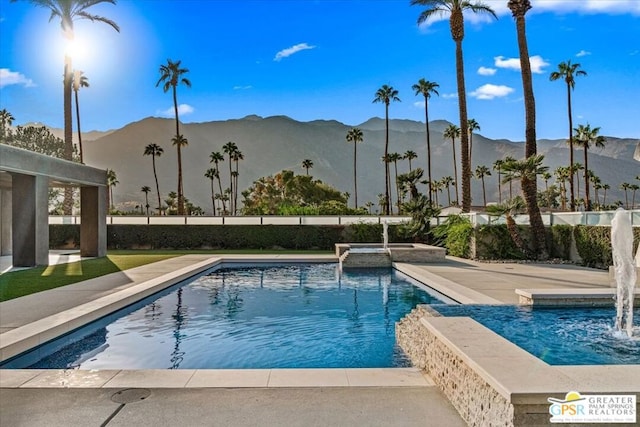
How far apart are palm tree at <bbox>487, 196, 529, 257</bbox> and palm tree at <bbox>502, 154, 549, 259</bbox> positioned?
0.33 m

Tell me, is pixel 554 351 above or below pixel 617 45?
below

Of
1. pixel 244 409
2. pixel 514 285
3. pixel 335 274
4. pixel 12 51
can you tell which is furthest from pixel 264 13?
pixel 244 409

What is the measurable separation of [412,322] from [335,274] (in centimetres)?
827

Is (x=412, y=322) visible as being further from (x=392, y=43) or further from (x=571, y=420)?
(x=392, y=43)

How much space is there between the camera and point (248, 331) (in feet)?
24.3

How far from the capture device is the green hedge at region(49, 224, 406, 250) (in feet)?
77.4

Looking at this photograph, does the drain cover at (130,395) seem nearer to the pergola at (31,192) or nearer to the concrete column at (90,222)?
the pergola at (31,192)

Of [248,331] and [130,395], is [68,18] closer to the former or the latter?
[248,331]

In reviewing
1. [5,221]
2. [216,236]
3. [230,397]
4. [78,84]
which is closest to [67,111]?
[5,221]

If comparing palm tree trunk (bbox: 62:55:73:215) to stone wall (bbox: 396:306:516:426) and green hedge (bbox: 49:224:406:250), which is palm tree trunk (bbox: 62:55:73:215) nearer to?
green hedge (bbox: 49:224:406:250)

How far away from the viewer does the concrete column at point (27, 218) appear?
14.1 meters

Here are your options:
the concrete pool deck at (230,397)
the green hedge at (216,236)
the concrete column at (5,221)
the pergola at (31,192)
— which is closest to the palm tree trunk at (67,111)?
the green hedge at (216,236)

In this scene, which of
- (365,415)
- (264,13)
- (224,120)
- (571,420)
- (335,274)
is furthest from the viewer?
(224,120)

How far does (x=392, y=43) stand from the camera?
92.9 feet
